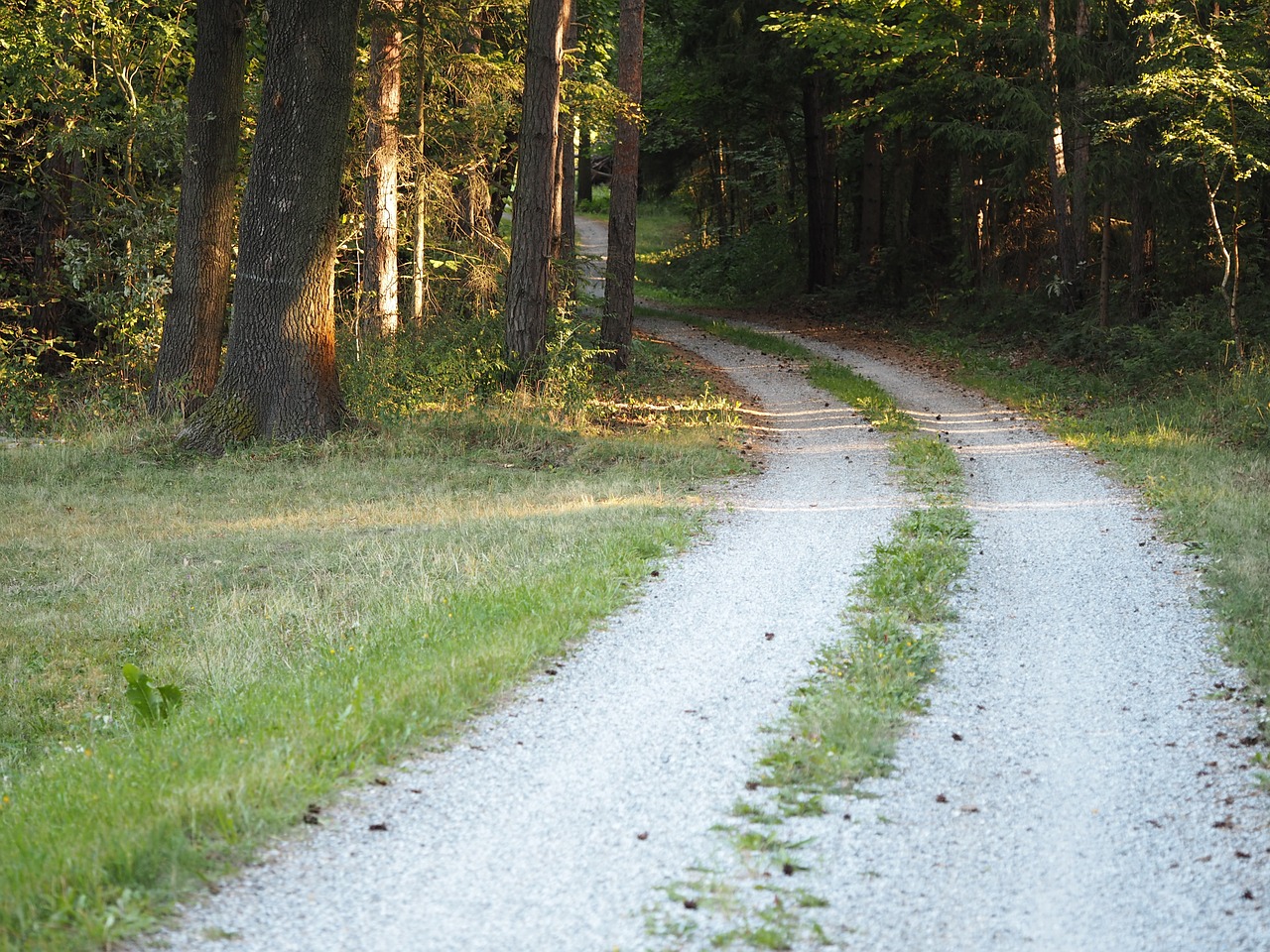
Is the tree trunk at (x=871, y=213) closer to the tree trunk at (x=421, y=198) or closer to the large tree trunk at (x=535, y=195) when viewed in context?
the tree trunk at (x=421, y=198)

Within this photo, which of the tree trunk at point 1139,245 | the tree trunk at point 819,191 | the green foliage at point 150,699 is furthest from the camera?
the tree trunk at point 819,191

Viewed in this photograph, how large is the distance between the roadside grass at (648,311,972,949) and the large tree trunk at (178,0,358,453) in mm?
7589

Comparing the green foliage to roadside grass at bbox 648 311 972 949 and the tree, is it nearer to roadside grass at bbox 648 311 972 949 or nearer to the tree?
roadside grass at bbox 648 311 972 949

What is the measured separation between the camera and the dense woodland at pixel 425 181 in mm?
13344

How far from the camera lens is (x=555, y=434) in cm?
1390

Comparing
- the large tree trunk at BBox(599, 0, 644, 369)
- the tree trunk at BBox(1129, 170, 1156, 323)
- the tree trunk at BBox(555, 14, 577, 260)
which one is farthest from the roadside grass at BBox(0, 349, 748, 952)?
the tree trunk at BBox(1129, 170, 1156, 323)

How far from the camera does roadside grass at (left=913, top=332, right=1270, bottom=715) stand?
7.15 meters

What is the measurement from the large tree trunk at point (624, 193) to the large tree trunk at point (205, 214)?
18.6ft

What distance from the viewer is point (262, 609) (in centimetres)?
785

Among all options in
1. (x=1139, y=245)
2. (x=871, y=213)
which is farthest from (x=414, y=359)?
(x=871, y=213)

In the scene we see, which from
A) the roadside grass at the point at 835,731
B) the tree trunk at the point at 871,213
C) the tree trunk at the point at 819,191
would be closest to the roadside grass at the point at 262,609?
the roadside grass at the point at 835,731

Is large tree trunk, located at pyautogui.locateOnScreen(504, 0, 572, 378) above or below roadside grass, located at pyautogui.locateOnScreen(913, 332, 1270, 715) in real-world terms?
above

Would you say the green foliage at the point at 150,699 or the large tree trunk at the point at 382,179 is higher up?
the large tree trunk at the point at 382,179

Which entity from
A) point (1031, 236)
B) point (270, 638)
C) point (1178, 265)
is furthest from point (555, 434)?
point (1031, 236)
